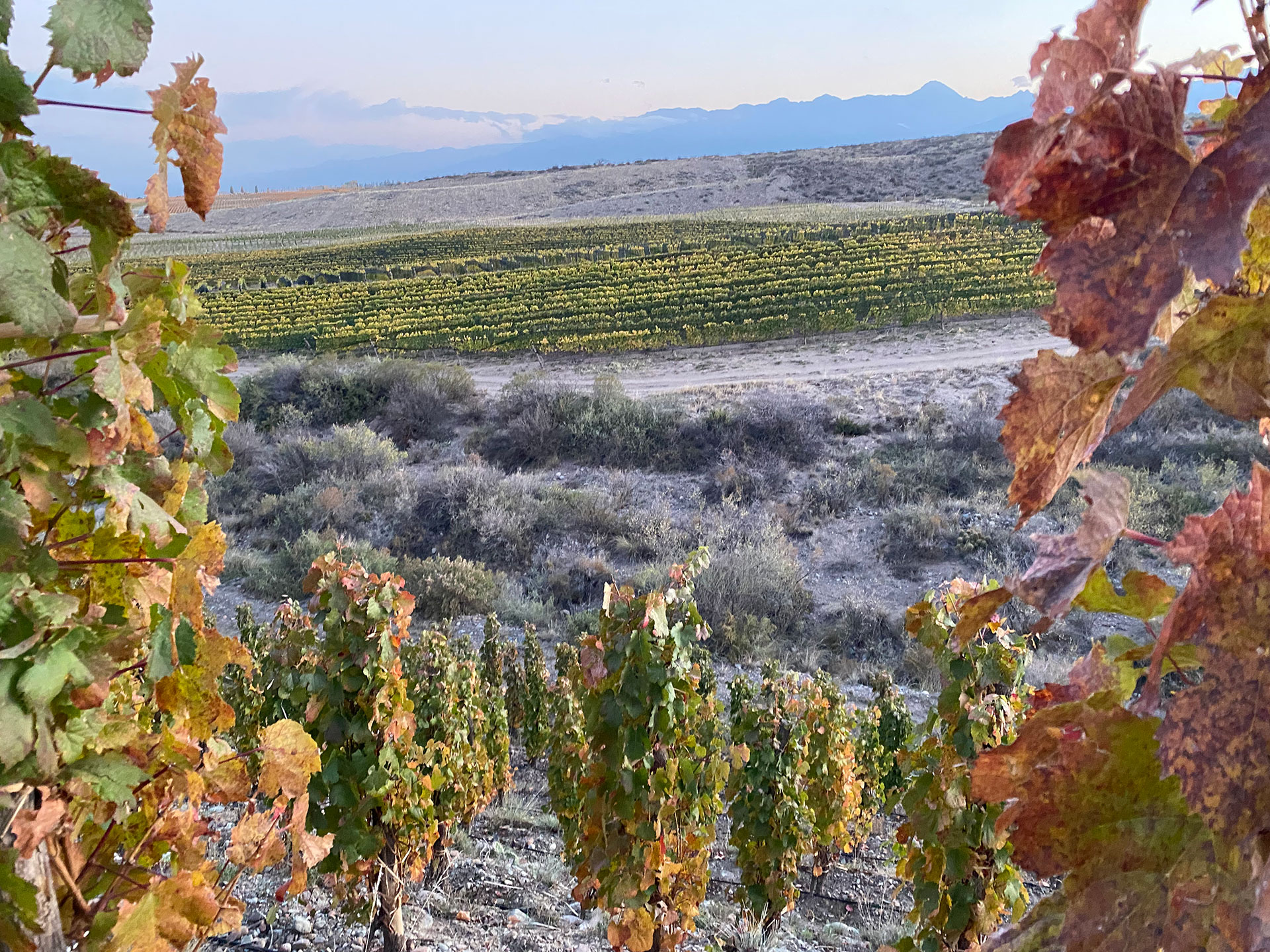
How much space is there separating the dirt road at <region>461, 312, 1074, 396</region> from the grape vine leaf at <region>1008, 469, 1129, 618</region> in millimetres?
16572

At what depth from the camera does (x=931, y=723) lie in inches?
133

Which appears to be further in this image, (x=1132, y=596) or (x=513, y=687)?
(x=513, y=687)

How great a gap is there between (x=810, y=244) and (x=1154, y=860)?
38249mm

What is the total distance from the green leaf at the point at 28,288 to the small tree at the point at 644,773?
9.08 ft

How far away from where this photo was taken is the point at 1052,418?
0.58 meters

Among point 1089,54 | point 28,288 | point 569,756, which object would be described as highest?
point 1089,54

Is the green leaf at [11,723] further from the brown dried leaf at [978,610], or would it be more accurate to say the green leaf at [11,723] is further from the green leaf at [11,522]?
the brown dried leaf at [978,610]

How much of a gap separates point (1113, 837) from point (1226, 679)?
0.60 feet

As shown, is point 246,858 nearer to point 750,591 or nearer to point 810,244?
point 750,591

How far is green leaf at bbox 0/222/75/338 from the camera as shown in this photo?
0.70 meters

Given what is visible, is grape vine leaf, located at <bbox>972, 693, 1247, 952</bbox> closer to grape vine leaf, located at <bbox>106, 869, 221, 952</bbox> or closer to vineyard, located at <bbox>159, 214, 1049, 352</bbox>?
grape vine leaf, located at <bbox>106, 869, 221, 952</bbox>

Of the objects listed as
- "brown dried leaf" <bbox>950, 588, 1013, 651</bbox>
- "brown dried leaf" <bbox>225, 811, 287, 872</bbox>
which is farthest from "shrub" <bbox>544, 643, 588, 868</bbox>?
"brown dried leaf" <bbox>950, 588, 1013, 651</bbox>

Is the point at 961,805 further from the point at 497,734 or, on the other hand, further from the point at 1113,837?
the point at 497,734

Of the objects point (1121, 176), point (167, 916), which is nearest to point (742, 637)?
point (167, 916)
